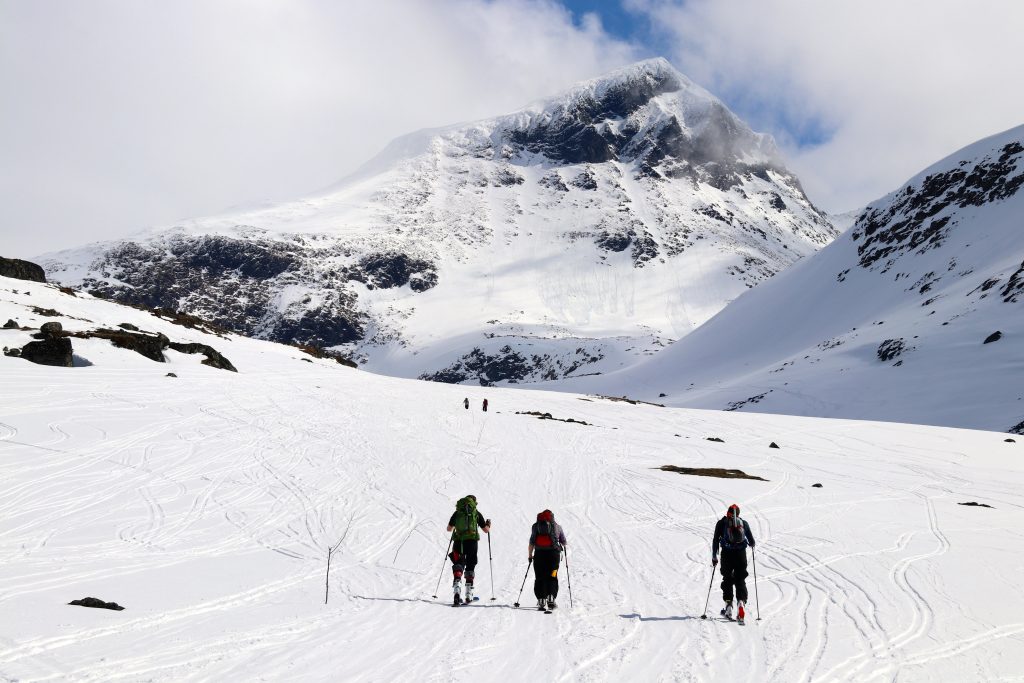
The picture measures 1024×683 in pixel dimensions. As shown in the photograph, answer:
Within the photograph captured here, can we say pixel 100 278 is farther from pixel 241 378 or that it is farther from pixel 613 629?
pixel 613 629

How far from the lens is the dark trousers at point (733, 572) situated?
975cm

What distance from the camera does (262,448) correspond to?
71.4ft

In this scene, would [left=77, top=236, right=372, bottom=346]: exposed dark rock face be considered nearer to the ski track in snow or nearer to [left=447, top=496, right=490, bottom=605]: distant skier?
the ski track in snow

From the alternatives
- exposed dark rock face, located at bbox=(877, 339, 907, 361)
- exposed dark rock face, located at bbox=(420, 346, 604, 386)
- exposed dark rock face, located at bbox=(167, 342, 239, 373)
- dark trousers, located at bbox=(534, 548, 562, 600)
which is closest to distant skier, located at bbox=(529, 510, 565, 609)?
dark trousers, located at bbox=(534, 548, 562, 600)

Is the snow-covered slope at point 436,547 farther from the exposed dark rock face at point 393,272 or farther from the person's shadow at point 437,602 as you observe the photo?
the exposed dark rock face at point 393,272

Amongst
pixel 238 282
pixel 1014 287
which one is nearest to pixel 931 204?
pixel 1014 287

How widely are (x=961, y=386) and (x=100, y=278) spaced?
630 ft

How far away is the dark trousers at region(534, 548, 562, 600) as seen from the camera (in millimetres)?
10055

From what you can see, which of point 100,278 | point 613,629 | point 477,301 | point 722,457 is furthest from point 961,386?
point 100,278

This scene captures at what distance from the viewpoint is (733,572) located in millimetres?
9906

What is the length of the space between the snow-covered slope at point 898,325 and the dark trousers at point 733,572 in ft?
116

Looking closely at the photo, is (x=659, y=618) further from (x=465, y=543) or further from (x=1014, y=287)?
(x=1014, y=287)

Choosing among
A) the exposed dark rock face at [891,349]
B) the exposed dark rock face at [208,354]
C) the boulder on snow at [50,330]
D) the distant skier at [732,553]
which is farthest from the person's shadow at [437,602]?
Answer: the exposed dark rock face at [891,349]

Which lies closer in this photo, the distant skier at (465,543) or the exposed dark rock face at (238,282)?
the distant skier at (465,543)
